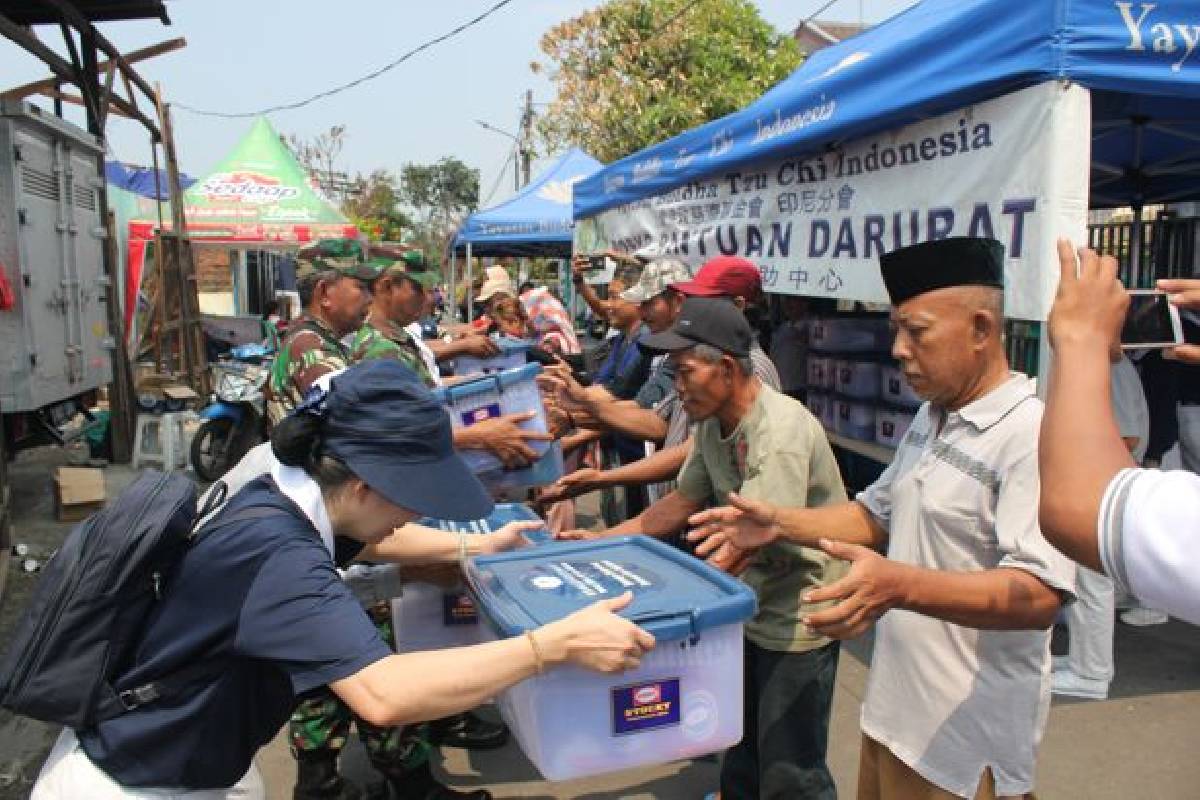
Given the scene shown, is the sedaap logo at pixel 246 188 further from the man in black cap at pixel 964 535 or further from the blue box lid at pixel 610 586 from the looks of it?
the man in black cap at pixel 964 535

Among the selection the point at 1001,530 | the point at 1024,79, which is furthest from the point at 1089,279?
the point at 1024,79

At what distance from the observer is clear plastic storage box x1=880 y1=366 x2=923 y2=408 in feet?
19.6

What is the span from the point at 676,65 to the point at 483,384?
57.3ft

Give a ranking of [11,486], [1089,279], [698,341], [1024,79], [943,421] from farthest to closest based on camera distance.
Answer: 1. [11,486]
2. [1024,79]
3. [698,341]
4. [943,421]
5. [1089,279]

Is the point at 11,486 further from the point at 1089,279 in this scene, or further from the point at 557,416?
the point at 1089,279

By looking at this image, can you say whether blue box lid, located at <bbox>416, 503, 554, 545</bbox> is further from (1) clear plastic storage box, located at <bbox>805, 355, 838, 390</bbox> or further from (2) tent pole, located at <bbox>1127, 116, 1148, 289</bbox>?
(2) tent pole, located at <bbox>1127, 116, 1148, 289</bbox>

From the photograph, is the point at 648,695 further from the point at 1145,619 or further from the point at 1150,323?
the point at 1145,619

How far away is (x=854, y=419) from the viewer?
660 cm

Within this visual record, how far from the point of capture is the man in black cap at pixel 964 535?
1.90 m

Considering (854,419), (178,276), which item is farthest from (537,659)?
(178,276)

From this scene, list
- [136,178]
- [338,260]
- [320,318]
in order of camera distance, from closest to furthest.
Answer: [320,318] < [338,260] < [136,178]

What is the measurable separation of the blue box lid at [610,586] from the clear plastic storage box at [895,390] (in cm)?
396

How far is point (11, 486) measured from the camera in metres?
8.30

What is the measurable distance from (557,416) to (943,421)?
2262 millimetres
